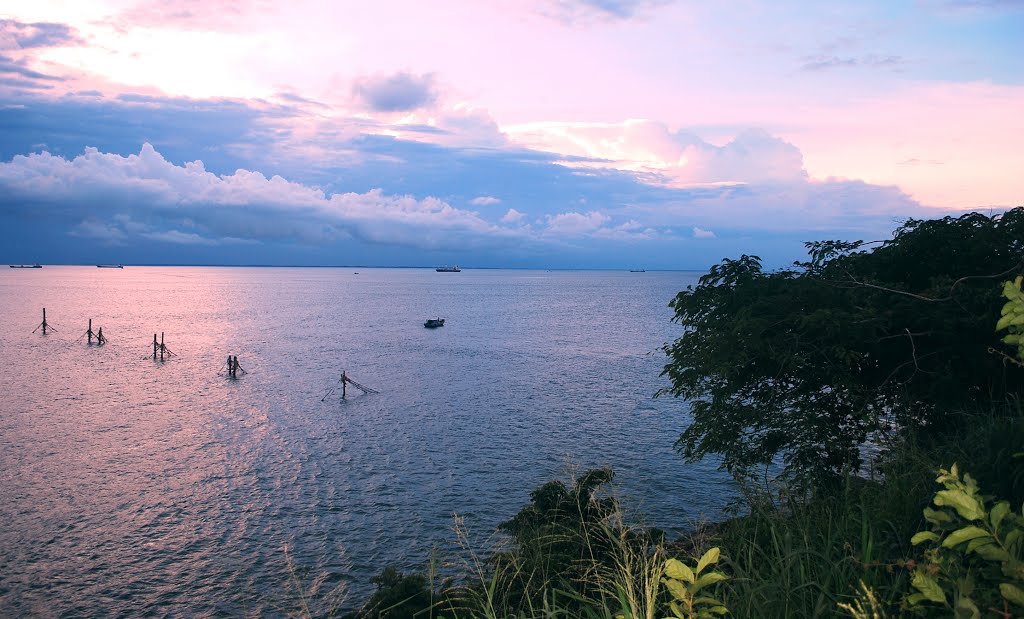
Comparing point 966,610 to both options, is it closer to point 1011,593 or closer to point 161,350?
point 1011,593

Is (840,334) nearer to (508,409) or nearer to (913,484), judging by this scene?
(913,484)

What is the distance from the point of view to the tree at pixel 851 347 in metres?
14.8

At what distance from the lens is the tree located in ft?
48.5

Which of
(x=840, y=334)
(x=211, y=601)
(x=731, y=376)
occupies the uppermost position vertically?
(x=840, y=334)

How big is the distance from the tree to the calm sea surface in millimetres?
5142

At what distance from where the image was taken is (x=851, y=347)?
1590cm

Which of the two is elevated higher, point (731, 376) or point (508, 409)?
point (731, 376)

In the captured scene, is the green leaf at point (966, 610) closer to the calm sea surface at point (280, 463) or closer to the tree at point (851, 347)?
the calm sea surface at point (280, 463)

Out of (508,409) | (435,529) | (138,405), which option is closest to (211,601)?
(435,529)

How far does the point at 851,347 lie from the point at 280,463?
26.6 metres

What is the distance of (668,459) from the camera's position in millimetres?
31359

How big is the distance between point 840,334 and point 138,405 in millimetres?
43966

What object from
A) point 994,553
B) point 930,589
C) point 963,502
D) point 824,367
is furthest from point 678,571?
point 824,367

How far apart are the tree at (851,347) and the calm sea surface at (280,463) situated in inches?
202
